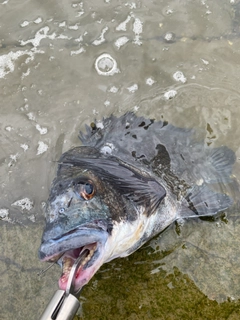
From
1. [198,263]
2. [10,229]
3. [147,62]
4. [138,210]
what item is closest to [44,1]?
[147,62]

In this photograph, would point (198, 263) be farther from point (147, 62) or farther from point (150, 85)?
point (147, 62)

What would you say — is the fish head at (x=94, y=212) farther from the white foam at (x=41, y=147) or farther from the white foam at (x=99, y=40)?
the white foam at (x=99, y=40)

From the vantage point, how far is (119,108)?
14.9 ft

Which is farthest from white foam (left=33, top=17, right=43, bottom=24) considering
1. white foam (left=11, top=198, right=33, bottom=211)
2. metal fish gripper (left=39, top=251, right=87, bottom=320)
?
metal fish gripper (left=39, top=251, right=87, bottom=320)

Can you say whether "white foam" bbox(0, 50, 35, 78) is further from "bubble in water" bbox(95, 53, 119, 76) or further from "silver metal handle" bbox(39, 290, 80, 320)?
"silver metal handle" bbox(39, 290, 80, 320)

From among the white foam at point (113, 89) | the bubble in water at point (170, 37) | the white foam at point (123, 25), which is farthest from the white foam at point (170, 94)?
the white foam at point (123, 25)

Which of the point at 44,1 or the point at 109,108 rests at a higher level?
the point at 44,1

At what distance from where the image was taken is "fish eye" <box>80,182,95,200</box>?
2.81 meters

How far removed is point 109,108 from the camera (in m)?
4.59

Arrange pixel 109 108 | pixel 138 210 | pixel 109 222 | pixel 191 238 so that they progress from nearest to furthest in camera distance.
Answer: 1. pixel 109 222
2. pixel 138 210
3. pixel 191 238
4. pixel 109 108

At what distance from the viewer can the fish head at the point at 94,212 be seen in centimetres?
263

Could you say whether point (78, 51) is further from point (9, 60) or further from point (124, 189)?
point (124, 189)

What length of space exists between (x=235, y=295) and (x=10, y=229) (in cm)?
241

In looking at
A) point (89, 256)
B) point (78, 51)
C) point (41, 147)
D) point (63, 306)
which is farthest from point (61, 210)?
point (78, 51)
